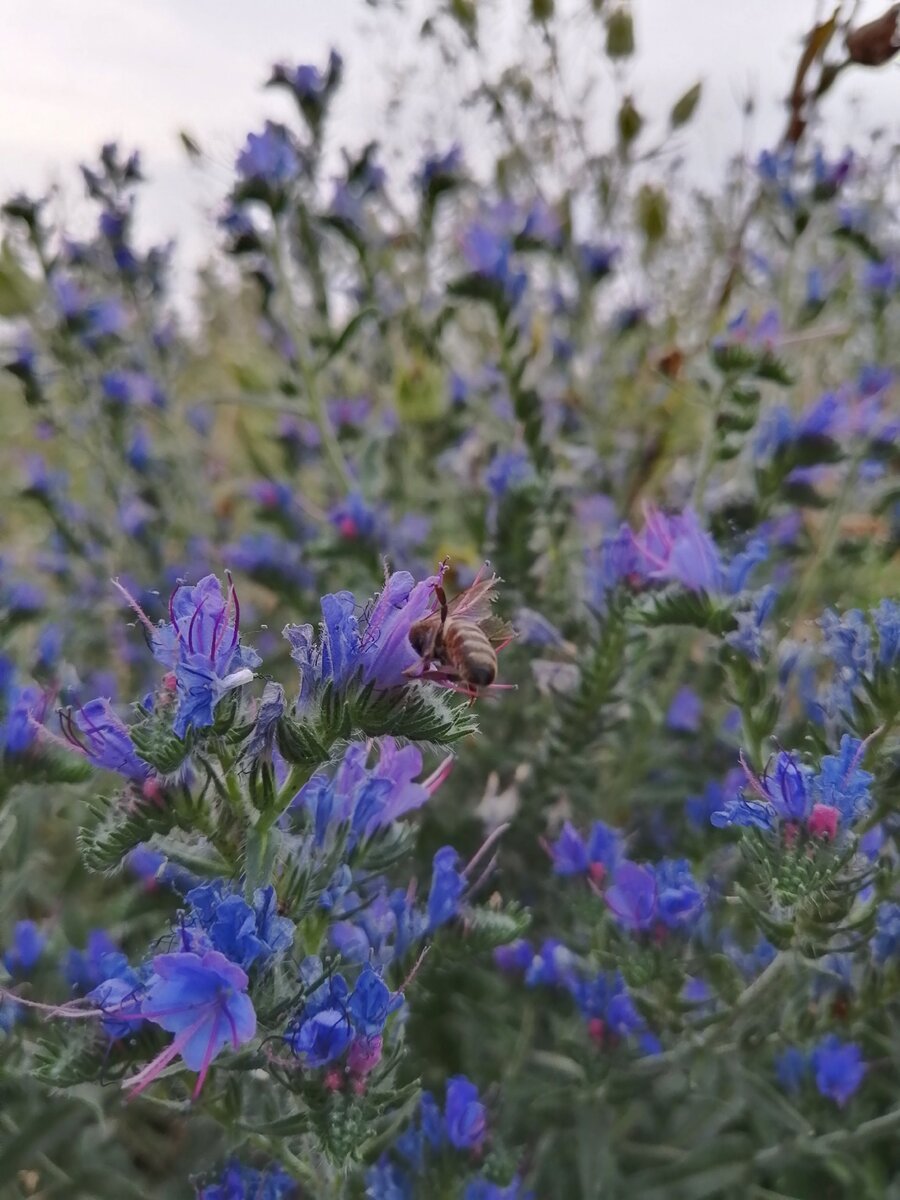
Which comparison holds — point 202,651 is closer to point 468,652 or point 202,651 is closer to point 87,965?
point 468,652

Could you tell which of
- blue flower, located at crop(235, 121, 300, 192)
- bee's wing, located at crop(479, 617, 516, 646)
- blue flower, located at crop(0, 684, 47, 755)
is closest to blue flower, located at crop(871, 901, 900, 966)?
bee's wing, located at crop(479, 617, 516, 646)

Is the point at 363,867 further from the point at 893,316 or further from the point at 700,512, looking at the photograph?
the point at 893,316

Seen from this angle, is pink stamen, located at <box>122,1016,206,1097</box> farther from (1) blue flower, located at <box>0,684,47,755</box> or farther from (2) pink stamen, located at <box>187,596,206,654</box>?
(1) blue flower, located at <box>0,684,47,755</box>

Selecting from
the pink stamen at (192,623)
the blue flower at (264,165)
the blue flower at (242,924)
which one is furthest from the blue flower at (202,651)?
the blue flower at (264,165)

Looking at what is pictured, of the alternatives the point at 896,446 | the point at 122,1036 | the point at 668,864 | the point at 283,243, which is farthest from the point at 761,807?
the point at 283,243

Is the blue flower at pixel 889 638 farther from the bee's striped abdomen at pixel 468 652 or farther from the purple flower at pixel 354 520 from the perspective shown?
the purple flower at pixel 354 520
